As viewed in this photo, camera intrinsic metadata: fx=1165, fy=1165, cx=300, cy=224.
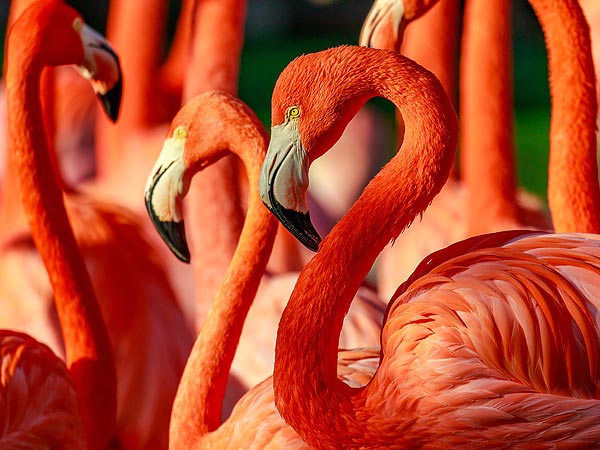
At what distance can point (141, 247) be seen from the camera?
3.43 metres

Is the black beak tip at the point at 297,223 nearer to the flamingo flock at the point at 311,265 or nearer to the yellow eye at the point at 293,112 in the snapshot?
the flamingo flock at the point at 311,265

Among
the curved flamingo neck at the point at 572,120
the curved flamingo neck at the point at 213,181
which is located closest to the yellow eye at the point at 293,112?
the curved flamingo neck at the point at 572,120

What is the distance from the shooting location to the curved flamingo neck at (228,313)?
94.6 inches

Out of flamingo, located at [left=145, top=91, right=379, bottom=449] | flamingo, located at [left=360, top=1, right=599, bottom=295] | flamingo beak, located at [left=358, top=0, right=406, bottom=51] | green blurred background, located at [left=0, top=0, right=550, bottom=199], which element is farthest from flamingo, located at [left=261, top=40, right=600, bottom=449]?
green blurred background, located at [left=0, top=0, right=550, bottom=199]

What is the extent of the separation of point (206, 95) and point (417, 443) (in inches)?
39.1

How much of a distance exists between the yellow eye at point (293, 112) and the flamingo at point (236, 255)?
0.45 m

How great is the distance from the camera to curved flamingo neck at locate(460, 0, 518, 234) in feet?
10.6

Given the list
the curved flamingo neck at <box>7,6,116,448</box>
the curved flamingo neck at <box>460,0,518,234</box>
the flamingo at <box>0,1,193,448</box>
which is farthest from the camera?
the curved flamingo neck at <box>460,0,518,234</box>

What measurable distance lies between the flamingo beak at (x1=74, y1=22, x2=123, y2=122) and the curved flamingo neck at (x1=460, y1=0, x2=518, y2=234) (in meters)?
1.06

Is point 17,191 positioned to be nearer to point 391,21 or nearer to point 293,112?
point 391,21

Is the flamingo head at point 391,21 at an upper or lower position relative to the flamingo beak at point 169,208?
upper

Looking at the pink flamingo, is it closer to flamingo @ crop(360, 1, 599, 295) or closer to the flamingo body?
flamingo @ crop(360, 1, 599, 295)

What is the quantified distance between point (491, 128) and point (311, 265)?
54.6 inches

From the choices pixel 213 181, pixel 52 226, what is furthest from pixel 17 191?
pixel 52 226
